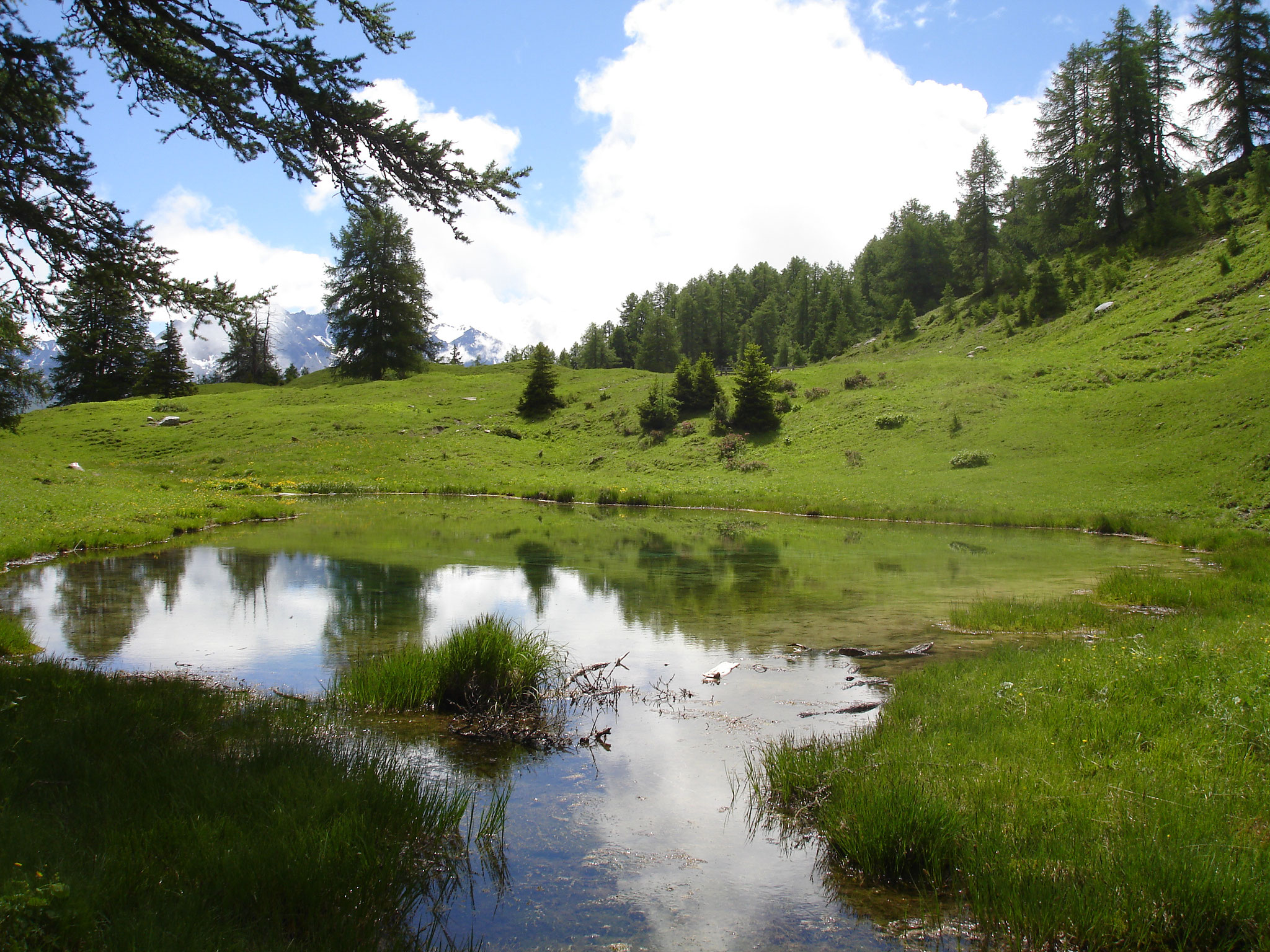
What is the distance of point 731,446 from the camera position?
49.1 m

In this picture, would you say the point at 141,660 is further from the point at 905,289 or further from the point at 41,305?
the point at 905,289

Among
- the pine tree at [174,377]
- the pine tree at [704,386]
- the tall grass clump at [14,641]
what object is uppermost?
the pine tree at [174,377]

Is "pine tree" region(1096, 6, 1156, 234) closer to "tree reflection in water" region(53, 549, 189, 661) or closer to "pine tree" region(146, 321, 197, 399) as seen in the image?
"tree reflection in water" region(53, 549, 189, 661)

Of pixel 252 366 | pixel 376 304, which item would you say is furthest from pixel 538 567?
pixel 252 366

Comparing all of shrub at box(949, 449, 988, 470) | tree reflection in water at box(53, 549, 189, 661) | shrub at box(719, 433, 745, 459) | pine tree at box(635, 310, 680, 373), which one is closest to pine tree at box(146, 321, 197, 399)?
shrub at box(719, 433, 745, 459)

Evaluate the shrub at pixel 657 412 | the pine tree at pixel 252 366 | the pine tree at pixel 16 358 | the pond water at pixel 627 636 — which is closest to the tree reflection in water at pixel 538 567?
the pond water at pixel 627 636

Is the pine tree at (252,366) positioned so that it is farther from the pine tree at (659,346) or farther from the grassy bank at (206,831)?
the grassy bank at (206,831)

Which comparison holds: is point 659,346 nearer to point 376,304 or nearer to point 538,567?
point 376,304

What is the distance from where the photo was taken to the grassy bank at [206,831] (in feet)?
11.9

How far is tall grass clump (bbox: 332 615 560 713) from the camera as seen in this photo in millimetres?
8570

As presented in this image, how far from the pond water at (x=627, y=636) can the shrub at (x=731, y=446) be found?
18.8 m

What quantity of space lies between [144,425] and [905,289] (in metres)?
90.4

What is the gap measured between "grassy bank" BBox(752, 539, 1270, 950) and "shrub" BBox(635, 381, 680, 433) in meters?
46.2

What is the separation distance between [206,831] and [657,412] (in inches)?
2030
